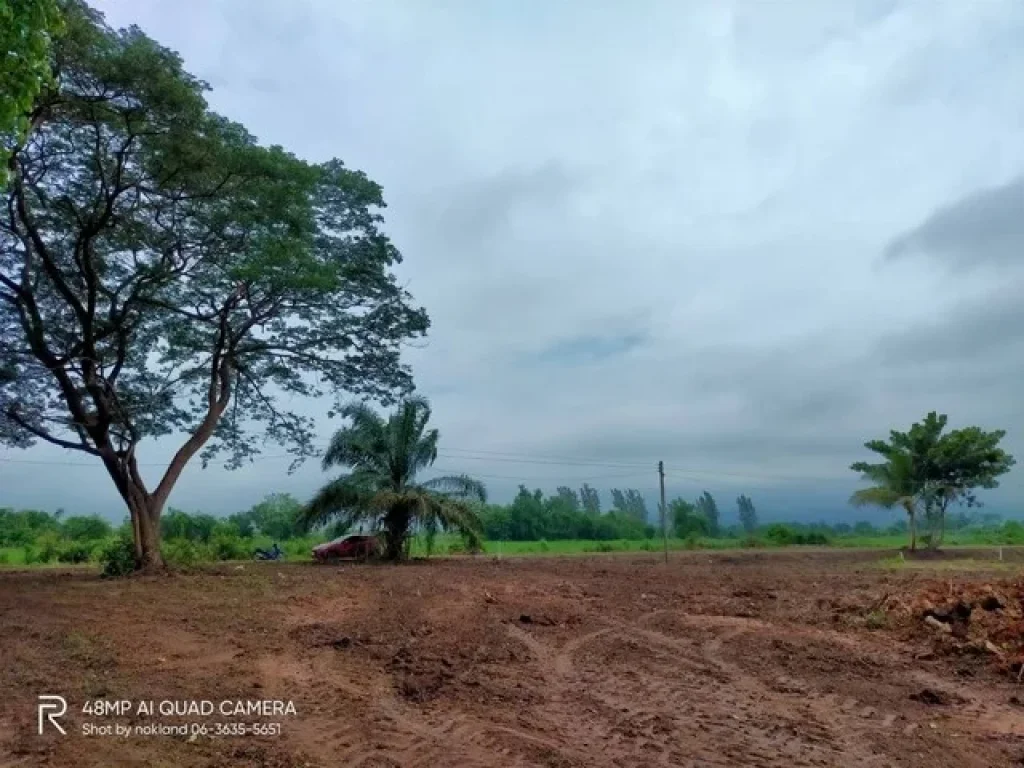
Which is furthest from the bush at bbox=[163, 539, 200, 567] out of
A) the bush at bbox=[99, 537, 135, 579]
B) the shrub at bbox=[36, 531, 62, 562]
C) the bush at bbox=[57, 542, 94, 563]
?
the shrub at bbox=[36, 531, 62, 562]

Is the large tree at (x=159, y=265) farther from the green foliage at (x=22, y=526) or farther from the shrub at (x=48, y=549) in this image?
the green foliage at (x=22, y=526)

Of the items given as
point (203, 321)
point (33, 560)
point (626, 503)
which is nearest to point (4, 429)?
point (203, 321)

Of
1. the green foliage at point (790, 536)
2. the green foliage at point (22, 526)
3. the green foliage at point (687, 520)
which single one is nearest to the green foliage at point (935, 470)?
the green foliage at point (790, 536)

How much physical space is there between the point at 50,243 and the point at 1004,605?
51.8ft

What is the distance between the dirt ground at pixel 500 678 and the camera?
16.2 ft

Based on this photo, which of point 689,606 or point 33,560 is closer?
point 689,606

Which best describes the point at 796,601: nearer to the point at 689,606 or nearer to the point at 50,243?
the point at 689,606

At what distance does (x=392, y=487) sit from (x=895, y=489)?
67.6 feet

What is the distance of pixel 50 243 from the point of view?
515 inches

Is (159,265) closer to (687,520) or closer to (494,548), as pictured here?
(494,548)

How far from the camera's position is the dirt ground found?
16.2 ft

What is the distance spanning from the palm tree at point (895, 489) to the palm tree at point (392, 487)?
691 inches

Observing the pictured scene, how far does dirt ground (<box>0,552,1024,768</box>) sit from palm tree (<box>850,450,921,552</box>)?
18.4m

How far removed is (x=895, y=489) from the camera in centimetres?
2955
